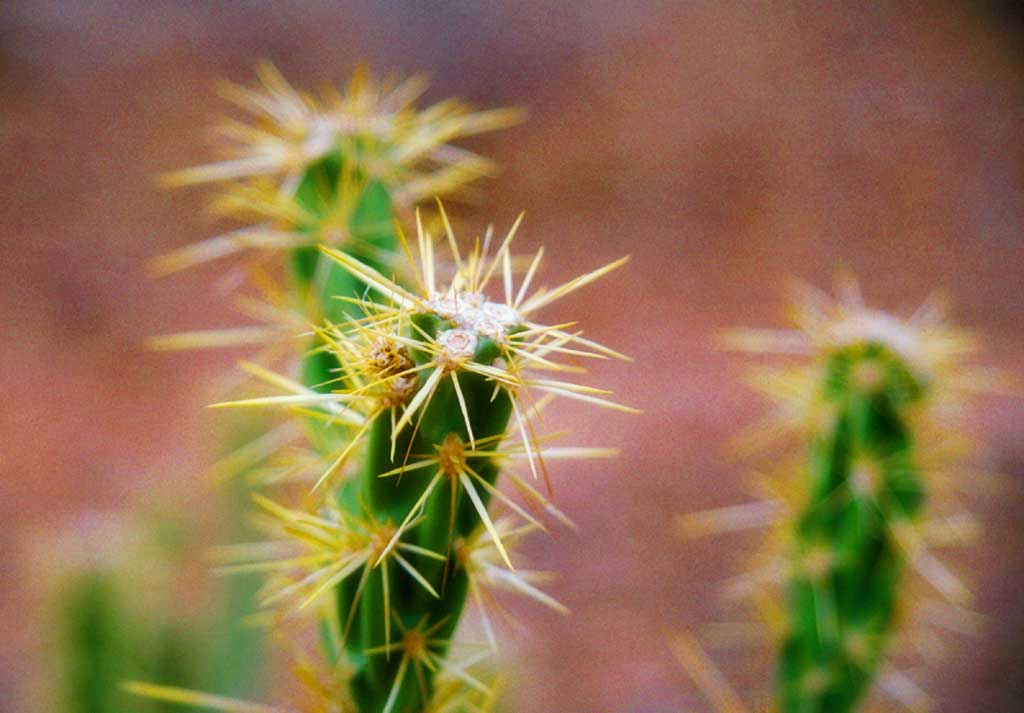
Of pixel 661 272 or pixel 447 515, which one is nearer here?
pixel 447 515

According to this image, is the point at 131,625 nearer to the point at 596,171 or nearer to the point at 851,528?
the point at 851,528

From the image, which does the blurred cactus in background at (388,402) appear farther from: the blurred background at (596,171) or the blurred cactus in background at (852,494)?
the blurred background at (596,171)

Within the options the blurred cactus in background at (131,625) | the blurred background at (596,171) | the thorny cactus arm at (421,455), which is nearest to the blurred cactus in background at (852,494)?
the thorny cactus arm at (421,455)

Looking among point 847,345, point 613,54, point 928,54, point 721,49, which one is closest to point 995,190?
point 928,54

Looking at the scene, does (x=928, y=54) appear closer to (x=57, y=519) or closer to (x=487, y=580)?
(x=57, y=519)

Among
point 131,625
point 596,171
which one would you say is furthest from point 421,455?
point 596,171

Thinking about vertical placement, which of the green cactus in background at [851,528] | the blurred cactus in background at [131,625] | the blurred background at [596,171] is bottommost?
the blurred cactus in background at [131,625]
